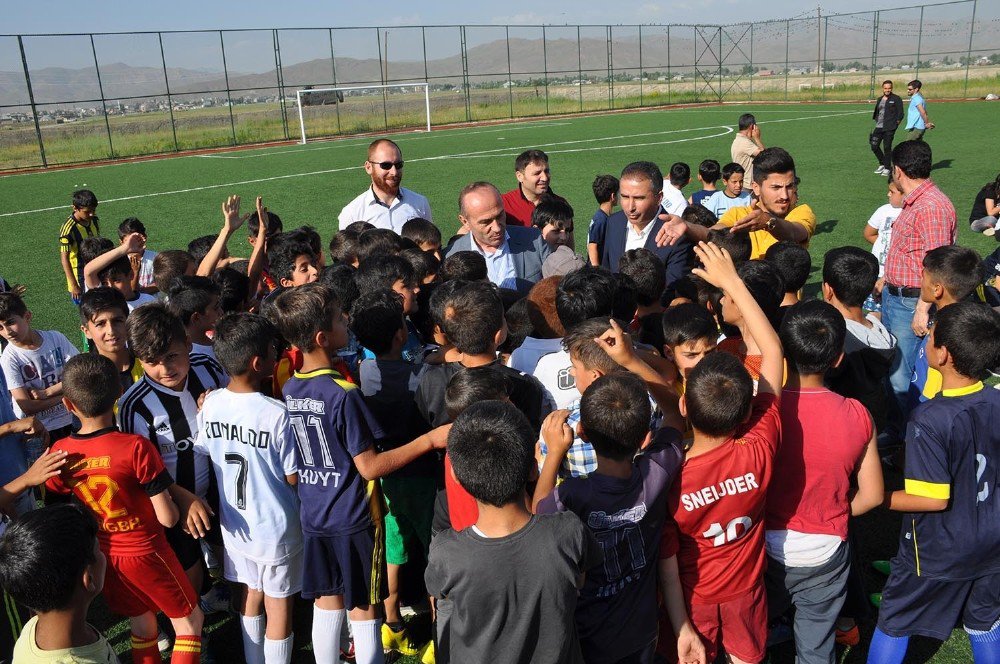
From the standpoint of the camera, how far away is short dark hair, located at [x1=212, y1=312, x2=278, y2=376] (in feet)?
10.6

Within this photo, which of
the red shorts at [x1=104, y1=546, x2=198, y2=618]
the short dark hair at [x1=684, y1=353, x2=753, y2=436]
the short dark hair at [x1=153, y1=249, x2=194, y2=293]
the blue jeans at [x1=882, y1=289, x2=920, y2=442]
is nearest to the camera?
the short dark hair at [x1=684, y1=353, x2=753, y2=436]

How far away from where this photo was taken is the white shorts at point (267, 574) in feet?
11.1

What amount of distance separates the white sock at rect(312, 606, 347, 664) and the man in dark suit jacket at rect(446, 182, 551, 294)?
102 inches

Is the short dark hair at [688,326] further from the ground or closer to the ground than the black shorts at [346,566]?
further from the ground

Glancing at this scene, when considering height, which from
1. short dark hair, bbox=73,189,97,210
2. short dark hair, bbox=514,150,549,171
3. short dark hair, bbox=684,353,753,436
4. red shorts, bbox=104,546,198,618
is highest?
short dark hair, bbox=514,150,549,171

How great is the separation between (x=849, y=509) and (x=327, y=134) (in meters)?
33.5

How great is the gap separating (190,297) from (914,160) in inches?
202

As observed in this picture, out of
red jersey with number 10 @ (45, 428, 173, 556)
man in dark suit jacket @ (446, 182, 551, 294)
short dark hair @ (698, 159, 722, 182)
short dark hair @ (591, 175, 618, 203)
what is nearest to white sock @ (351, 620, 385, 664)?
red jersey with number 10 @ (45, 428, 173, 556)

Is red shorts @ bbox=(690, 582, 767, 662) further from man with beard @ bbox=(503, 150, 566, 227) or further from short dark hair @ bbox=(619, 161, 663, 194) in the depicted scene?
man with beard @ bbox=(503, 150, 566, 227)

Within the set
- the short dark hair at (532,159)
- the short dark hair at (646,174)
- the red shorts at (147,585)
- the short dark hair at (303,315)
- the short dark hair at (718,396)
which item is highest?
the short dark hair at (532,159)

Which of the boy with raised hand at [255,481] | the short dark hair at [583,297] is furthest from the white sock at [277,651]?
the short dark hair at [583,297]

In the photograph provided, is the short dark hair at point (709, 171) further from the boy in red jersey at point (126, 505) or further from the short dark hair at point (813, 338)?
the boy in red jersey at point (126, 505)

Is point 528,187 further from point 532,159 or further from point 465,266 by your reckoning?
point 465,266

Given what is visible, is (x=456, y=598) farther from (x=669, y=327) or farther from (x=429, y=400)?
(x=669, y=327)
